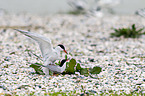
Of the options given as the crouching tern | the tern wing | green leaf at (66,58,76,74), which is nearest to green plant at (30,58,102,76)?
green leaf at (66,58,76,74)

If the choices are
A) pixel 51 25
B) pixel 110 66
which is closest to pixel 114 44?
pixel 110 66

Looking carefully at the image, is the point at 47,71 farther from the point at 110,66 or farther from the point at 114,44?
the point at 114,44

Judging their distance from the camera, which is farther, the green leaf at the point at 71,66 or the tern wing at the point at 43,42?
the green leaf at the point at 71,66

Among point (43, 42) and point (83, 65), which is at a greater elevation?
point (43, 42)

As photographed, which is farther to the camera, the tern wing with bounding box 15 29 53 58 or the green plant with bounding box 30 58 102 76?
the green plant with bounding box 30 58 102 76

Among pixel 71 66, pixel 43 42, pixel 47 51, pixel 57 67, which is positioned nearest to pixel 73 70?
pixel 71 66

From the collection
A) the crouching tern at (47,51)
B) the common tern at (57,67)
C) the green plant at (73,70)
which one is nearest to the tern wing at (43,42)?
the crouching tern at (47,51)

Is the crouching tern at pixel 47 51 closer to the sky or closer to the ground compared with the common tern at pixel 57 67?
closer to the sky

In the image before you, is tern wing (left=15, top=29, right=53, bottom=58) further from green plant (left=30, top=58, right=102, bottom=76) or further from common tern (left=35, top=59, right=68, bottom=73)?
green plant (left=30, top=58, right=102, bottom=76)

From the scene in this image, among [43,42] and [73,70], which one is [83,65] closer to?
[73,70]

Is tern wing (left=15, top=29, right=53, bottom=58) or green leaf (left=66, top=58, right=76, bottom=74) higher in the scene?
tern wing (left=15, top=29, right=53, bottom=58)

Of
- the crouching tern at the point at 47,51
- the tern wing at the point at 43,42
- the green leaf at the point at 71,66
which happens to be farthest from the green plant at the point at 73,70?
the tern wing at the point at 43,42

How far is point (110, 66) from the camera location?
13.9 ft

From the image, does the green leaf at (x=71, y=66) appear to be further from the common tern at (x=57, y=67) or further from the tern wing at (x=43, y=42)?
the tern wing at (x=43, y=42)
